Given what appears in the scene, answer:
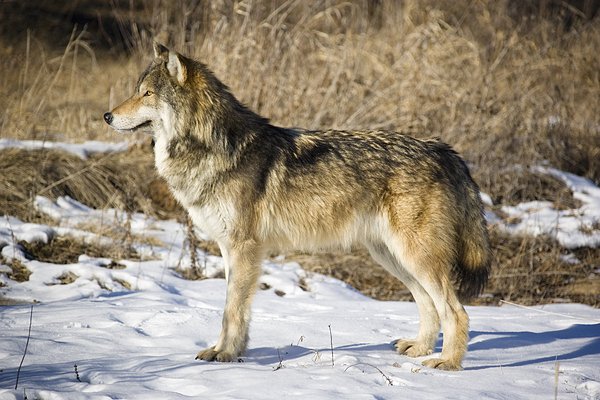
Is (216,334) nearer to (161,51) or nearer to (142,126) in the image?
(142,126)

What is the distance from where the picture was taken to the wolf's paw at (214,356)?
14.2 feet

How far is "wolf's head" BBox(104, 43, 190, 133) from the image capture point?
4.69m

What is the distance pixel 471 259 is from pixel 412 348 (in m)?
0.74

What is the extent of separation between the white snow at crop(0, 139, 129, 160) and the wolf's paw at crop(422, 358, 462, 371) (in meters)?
5.96

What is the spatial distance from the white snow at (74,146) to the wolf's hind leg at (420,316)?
5177 millimetres

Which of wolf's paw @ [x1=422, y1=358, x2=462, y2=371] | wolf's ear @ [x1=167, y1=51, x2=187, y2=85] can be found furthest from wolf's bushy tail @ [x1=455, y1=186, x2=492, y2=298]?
wolf's ear @ [x1=167, y1=51, x2=187, y2=85]

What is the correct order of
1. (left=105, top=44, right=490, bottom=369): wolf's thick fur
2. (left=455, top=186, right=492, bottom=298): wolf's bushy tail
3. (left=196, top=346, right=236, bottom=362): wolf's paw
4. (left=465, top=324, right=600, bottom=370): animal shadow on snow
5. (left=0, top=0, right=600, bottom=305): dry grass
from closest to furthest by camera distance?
1. (left=196, top=346, right=236, bottom=362): wolf's paw
2. (left=105, top=44, right=490, bottom=369): wolf's thick fur
3. (left=465, top=324, right=600, bottom=370): animal shadow on snow
4. (left=455, top=186, right=492, bottom=298): wolf's bushy tail
5. (left=0, top=0, right=600, bottom=305): dry grass

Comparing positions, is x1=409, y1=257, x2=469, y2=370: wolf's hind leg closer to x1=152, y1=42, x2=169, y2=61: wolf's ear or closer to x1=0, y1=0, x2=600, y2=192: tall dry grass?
x1=152, y1=42, x2=169, y2=61: wolf's ear

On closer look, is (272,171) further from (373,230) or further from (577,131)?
(577,131)

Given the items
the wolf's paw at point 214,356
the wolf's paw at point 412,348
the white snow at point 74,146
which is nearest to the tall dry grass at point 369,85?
the white snow at point 74,146

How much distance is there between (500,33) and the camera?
12227mm

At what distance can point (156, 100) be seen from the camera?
15.5 ft

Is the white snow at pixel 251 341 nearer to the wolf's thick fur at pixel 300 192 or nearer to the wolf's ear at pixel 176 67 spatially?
the wolf's thick fur at pixel 300 192

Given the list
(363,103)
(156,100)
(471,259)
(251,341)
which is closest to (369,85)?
(363,103)
